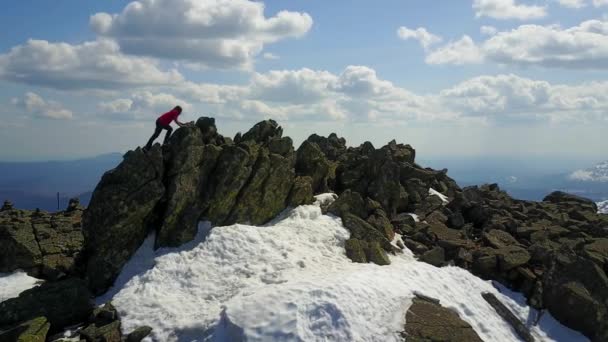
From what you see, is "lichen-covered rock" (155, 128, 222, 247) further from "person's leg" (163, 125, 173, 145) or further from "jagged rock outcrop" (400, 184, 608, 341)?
"jagged rock outcrop" (400, 184, 608, 341)

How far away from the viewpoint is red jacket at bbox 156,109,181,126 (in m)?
30.0

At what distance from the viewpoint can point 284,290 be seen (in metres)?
21.8

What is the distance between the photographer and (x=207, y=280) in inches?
969

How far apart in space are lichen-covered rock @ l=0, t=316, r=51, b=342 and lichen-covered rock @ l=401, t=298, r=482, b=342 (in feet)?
55.2

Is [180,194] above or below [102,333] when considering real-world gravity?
above

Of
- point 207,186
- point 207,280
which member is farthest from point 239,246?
point 207,186

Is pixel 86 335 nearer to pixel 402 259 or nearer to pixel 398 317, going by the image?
pixel 398 317

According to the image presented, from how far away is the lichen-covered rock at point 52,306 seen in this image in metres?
22.1

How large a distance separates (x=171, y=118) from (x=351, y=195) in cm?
1507

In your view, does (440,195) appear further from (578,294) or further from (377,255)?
(578,294)

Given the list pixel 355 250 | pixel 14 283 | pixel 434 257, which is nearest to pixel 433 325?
pixel 355 250

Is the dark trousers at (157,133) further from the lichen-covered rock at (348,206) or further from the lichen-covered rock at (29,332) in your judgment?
the lichen-covered rock at (348,206)

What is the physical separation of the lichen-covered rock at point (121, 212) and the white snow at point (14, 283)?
4014 millimetres

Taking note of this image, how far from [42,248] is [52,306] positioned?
31.9 ft
